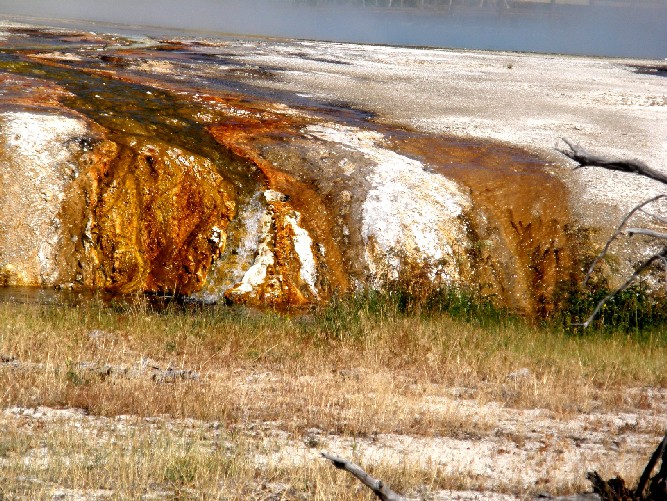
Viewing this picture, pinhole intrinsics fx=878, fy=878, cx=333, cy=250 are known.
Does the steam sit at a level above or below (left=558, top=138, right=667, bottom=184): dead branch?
above

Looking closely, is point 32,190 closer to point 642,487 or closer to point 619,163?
point 619,163

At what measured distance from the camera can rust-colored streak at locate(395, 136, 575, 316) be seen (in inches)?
472

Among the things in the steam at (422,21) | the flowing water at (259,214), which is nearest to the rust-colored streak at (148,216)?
the flowing water at (259,214)

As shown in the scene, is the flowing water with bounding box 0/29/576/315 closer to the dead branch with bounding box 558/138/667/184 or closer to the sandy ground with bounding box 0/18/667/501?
the sandy ground with bounding box 0/18/667/501

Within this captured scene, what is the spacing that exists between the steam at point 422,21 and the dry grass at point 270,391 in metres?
47.1

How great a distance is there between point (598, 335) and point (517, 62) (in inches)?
911

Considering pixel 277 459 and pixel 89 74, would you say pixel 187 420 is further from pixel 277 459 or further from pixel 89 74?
pixel 89 74

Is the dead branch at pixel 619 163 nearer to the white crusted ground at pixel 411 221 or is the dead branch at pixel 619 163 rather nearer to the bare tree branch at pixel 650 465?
the bare tree branch at pixel 650 465

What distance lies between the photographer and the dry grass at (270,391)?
557 cm

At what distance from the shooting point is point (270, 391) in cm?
770

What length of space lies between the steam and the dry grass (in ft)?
154

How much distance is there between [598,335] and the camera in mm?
10703

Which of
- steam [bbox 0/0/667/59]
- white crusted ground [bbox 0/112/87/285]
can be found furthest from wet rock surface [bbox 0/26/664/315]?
steam [bbox 0/0/667/59]

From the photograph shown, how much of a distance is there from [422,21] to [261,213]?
85.3 m
